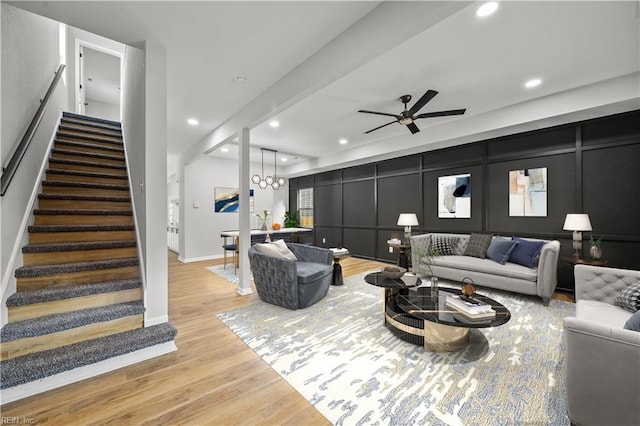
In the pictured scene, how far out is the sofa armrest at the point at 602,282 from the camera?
2188 mm

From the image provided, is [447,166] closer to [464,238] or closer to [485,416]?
Result: [464,238]

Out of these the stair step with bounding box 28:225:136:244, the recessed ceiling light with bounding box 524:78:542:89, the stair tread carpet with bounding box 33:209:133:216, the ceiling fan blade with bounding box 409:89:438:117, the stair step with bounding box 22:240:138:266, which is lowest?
the stair step with bounding box 22:240:138:266

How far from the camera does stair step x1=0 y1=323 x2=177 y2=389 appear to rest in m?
1.75

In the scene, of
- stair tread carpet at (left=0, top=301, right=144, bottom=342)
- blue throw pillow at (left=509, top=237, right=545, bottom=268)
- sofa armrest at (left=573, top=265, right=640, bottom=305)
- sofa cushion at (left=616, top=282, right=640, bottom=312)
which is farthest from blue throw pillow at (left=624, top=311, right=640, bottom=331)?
stair tread carpet at (left=0, top=301, right=144, bottom=342)

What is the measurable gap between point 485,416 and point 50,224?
173 inches

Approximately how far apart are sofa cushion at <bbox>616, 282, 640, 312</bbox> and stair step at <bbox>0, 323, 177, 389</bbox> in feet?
12.4

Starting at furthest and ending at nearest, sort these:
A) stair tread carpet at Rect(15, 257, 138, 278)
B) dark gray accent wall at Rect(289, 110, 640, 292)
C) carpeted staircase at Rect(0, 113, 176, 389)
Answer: dark gray accent wall at Rect(289, 110, 640, 292) → stair tread carpet at Rect(15, 257, 138, 278) → carpeted staircase at Rect(0, 113, 176, 389)

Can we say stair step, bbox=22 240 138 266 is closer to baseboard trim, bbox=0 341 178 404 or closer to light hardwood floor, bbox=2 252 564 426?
baseboard trim, bbox=0 341 178 404

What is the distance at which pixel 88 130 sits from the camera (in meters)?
4.50

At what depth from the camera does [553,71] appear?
9.44ft

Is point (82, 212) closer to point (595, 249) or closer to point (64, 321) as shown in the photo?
point (64, 321)

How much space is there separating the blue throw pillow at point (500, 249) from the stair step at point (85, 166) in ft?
19.7

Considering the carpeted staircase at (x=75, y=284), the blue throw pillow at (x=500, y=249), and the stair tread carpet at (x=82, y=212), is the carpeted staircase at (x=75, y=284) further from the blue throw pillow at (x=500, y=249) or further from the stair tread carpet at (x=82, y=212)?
the blue throw pillow at (x=500, y=249)

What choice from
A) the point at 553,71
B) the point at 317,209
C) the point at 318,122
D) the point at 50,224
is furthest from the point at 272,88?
the point at 317,209
